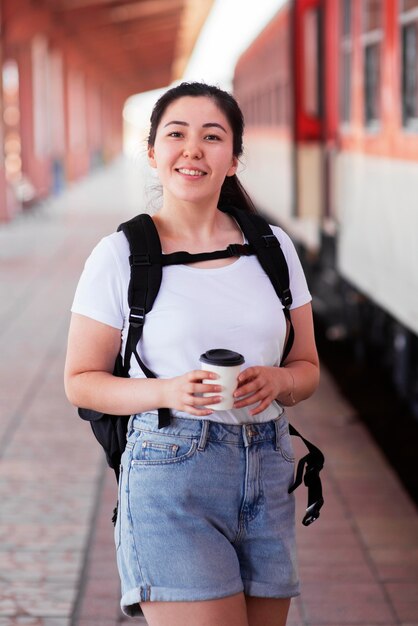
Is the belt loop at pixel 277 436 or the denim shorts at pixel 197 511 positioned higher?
the belt loop at pixel 277 436

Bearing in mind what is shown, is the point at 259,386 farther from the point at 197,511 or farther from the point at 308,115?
the point at 308,115

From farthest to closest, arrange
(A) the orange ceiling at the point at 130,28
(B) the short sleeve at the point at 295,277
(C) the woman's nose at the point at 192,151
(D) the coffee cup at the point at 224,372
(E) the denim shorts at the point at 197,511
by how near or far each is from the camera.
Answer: (A) the orange ceiling at the point at 130,28, (B) the short sleeve at the point at 295,277, (C) the woman's nose at the point at 192,151, (E) the denim shorts at the point at 197,511, (D) the coffee cup at the point at 224,372

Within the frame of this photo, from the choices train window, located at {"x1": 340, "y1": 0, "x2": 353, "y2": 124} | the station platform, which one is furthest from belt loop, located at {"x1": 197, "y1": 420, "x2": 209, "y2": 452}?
train window, located at {"x1": 340, "y1": 0, "x2": 353, "y2": 124}

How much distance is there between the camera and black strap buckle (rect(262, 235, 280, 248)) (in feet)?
7.80

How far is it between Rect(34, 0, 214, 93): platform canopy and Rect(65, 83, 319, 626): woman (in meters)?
23.1

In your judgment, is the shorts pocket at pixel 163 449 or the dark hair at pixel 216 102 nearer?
the shorts pocket at pixel 163 449

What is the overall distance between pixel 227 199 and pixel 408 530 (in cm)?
244

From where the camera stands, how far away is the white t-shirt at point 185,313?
221 cm

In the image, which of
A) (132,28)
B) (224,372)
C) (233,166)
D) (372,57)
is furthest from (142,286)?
(132,28)

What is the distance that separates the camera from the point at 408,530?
452cm

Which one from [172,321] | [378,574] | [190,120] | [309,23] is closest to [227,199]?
[190,120]

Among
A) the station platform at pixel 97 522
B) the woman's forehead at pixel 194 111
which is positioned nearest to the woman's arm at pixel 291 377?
the woman's forehead at pixel 194 111

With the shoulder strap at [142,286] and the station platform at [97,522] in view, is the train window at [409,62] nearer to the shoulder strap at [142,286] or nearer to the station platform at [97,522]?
the station platform at [97,522]

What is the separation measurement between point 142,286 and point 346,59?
230 inches
